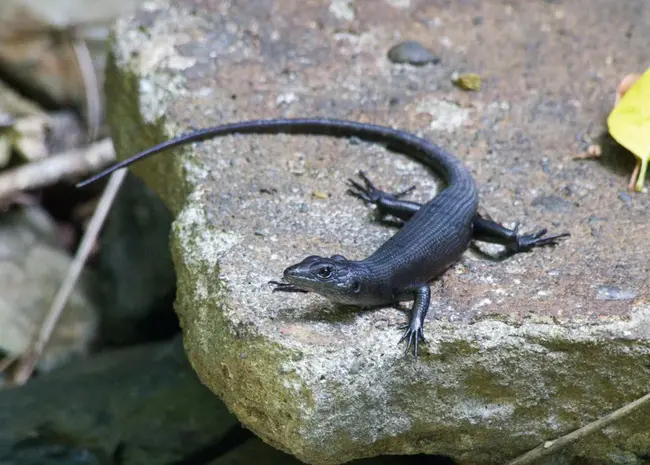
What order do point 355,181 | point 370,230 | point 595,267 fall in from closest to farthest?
point 595,267 < point 370,230 < point 355,181

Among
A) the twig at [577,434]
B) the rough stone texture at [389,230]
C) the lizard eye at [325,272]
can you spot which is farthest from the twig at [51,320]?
the twig at [577,434]

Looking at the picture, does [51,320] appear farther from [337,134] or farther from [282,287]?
[282,287]

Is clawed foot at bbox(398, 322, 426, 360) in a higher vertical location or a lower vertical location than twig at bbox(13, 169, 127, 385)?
higher

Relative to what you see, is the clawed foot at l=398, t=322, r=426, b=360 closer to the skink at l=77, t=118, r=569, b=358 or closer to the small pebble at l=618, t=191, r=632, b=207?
the skink at l=77, t=118, r=569, b=358

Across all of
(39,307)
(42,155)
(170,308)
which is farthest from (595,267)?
(42,155)

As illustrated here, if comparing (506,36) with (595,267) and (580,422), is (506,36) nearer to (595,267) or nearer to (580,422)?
(595,267)

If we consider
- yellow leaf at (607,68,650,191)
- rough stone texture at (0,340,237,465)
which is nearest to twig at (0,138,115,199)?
rough stone texture at (0,340,237,465)
